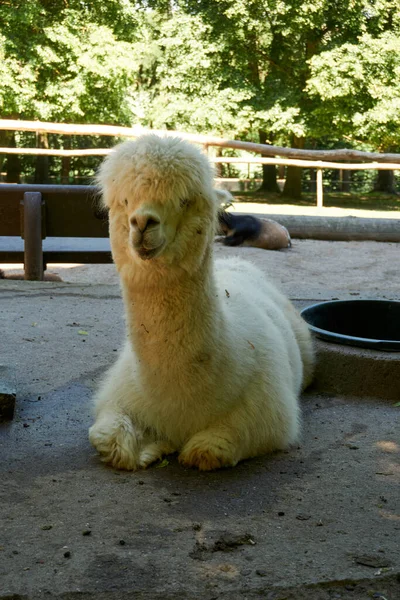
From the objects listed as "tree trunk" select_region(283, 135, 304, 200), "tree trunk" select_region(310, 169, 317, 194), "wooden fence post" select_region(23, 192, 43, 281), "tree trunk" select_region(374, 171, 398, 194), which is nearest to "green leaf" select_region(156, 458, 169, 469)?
"wooden fence post" select_region(23, 192, 43, 281)

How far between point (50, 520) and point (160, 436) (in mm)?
649

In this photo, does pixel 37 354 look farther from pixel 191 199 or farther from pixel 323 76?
pixel 323 76

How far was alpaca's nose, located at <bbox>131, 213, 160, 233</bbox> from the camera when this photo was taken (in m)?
2.40

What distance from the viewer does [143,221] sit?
240 cm

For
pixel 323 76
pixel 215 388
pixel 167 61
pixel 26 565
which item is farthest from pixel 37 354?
pixel 167 61

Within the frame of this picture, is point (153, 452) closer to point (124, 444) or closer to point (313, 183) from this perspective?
point (124, 444)

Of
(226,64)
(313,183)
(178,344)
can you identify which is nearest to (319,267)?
(178,344)

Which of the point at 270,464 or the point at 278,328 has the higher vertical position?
the point at 278,328

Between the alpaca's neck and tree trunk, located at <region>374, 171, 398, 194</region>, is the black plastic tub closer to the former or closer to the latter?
the alpaca's neck

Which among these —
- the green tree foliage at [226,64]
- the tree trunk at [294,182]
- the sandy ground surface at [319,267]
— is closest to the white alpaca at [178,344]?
the sandy ground surface at [319,267]

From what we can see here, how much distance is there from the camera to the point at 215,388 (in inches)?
110

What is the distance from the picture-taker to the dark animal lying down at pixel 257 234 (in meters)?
11.2

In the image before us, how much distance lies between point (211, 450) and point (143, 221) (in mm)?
925

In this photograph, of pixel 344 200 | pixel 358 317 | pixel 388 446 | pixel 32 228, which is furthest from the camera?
pixel 344 200
